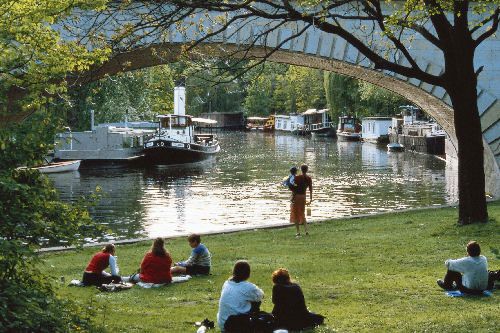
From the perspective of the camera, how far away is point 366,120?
67.5m

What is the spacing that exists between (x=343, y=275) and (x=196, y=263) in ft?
7.64

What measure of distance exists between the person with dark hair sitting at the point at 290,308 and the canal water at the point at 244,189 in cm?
575

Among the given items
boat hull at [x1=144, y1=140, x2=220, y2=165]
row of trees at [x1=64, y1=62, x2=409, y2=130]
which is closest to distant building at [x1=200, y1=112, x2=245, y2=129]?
row of trees at [x1=64, y1=62, x2=409, y2=130]

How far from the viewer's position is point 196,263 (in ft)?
38.9

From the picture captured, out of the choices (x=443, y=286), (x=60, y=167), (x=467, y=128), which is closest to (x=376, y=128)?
(x=60, y=167)

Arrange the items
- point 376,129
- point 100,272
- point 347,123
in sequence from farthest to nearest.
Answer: point 347,123, point 376,129, point 100,272

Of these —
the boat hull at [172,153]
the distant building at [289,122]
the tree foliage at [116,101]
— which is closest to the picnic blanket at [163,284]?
the tree foliage at [116,101]

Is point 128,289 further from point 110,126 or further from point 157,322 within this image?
point 110,126

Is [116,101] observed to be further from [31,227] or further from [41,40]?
[31,227]

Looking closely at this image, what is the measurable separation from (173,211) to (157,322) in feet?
55.4

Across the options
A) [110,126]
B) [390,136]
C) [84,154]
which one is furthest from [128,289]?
[390,136]

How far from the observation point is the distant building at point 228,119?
355 feet

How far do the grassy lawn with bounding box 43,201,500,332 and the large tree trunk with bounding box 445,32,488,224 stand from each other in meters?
0.50

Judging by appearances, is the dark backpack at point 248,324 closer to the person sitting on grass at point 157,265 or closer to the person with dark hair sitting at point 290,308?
the person with dark hair sitting at point 290,308
